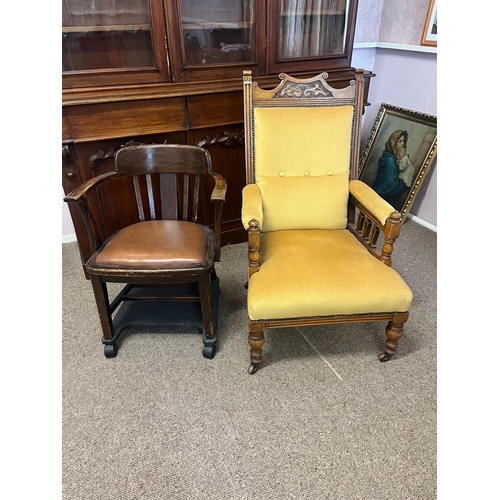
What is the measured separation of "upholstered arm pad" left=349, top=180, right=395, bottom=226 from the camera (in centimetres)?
147

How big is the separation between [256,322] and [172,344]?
1.78 feet

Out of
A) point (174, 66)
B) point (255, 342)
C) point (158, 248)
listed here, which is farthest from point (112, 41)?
point (255, 342)

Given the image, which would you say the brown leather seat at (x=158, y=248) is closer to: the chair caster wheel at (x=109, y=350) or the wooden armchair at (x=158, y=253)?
the wooden armchair at (x=158, y=253)

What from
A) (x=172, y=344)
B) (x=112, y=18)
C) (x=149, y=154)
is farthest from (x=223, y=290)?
(x=112, y=18)

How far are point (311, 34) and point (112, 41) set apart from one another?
1096 millimetres

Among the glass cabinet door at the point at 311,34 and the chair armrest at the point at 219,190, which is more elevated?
the glass cabinet door at the point at 311,34

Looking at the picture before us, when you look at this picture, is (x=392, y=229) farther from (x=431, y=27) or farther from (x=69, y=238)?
(x=69, y=238)

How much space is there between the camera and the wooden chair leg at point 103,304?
1472 mm

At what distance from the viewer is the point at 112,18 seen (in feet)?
5.62

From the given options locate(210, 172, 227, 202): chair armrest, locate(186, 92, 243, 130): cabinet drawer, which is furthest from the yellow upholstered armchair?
locate(186, 92, 243, 130): cabinet drawer

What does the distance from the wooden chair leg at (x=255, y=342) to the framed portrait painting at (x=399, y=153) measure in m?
1.65

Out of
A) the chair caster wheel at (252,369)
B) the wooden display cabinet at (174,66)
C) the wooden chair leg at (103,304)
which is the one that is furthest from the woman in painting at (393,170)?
the wooden chair leg at (103,304)

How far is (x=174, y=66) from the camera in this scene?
70.6 inches

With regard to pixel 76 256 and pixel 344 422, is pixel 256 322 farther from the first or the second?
pixel 76 256
